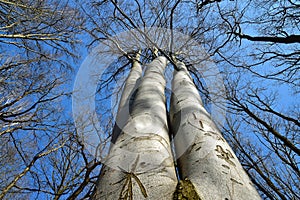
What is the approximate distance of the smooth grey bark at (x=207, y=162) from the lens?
27.2 inches

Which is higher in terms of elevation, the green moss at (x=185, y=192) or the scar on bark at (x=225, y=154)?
the scar on bark at (x=225, y=154)

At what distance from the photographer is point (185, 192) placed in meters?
0.65

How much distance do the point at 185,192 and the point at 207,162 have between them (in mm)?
229

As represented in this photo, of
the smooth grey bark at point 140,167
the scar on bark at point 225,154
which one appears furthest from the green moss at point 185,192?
the scar on bark at point 225,154

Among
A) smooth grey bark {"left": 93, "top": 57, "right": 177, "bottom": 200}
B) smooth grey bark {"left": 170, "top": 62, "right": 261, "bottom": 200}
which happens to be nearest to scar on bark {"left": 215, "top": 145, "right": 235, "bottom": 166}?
smooth grey bark {"left": 170, "top": 62, "right": 261, "bottom": 200}

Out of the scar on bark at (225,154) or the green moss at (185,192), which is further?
the scar on bark at (225,154)

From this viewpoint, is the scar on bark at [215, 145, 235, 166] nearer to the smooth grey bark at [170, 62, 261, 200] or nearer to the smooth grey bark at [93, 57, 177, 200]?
the smooth grey bark at [170, 62, 261, 200]

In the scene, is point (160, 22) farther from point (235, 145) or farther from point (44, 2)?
point (235, 145)

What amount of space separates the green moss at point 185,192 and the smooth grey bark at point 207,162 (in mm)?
25

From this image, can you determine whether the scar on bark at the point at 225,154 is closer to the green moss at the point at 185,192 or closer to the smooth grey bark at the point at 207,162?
the smooth grey bark at the point at 207,162

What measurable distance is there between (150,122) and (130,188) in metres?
0.47

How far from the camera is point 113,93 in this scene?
14.8ft

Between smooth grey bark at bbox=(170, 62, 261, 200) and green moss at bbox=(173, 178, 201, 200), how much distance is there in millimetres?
25

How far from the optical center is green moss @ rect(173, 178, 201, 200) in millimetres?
630
